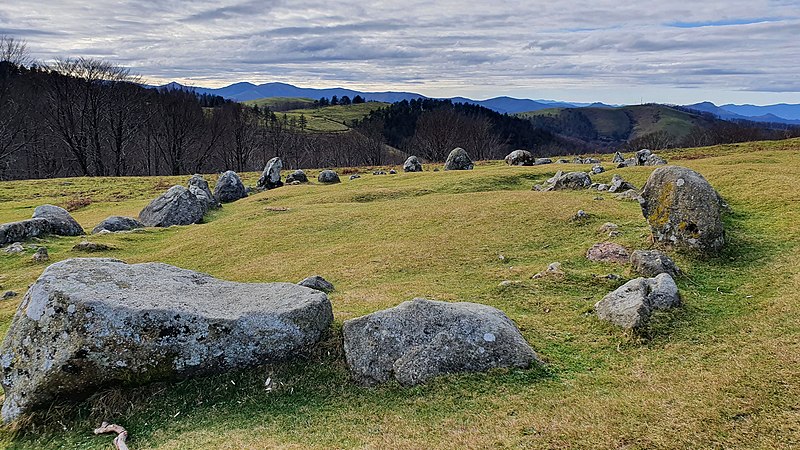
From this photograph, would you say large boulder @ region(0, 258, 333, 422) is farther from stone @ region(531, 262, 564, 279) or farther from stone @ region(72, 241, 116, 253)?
stone @ region(72, 241, 116, 253)

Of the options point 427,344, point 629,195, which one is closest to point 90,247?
point 427,344

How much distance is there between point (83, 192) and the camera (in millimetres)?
50438

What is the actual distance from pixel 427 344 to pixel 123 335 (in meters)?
5.87

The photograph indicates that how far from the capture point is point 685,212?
15.5 meters

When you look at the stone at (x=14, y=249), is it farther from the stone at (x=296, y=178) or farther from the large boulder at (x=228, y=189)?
the stone at (x=296, y=178)

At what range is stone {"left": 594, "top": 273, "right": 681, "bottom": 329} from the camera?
10853mm

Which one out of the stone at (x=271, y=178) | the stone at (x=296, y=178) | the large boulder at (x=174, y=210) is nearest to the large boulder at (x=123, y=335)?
the large boulder at (x=174, y=210)

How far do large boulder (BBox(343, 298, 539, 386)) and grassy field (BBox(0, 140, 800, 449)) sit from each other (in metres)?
0.33

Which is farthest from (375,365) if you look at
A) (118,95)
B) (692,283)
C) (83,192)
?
(118,95)

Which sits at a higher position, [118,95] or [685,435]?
[118,95]

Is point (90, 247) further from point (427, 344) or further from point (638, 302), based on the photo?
point (638, 302)

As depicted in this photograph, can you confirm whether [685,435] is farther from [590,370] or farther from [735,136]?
[735,136]

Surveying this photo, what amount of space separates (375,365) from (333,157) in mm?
116222

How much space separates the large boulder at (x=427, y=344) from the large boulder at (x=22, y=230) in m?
26.8
